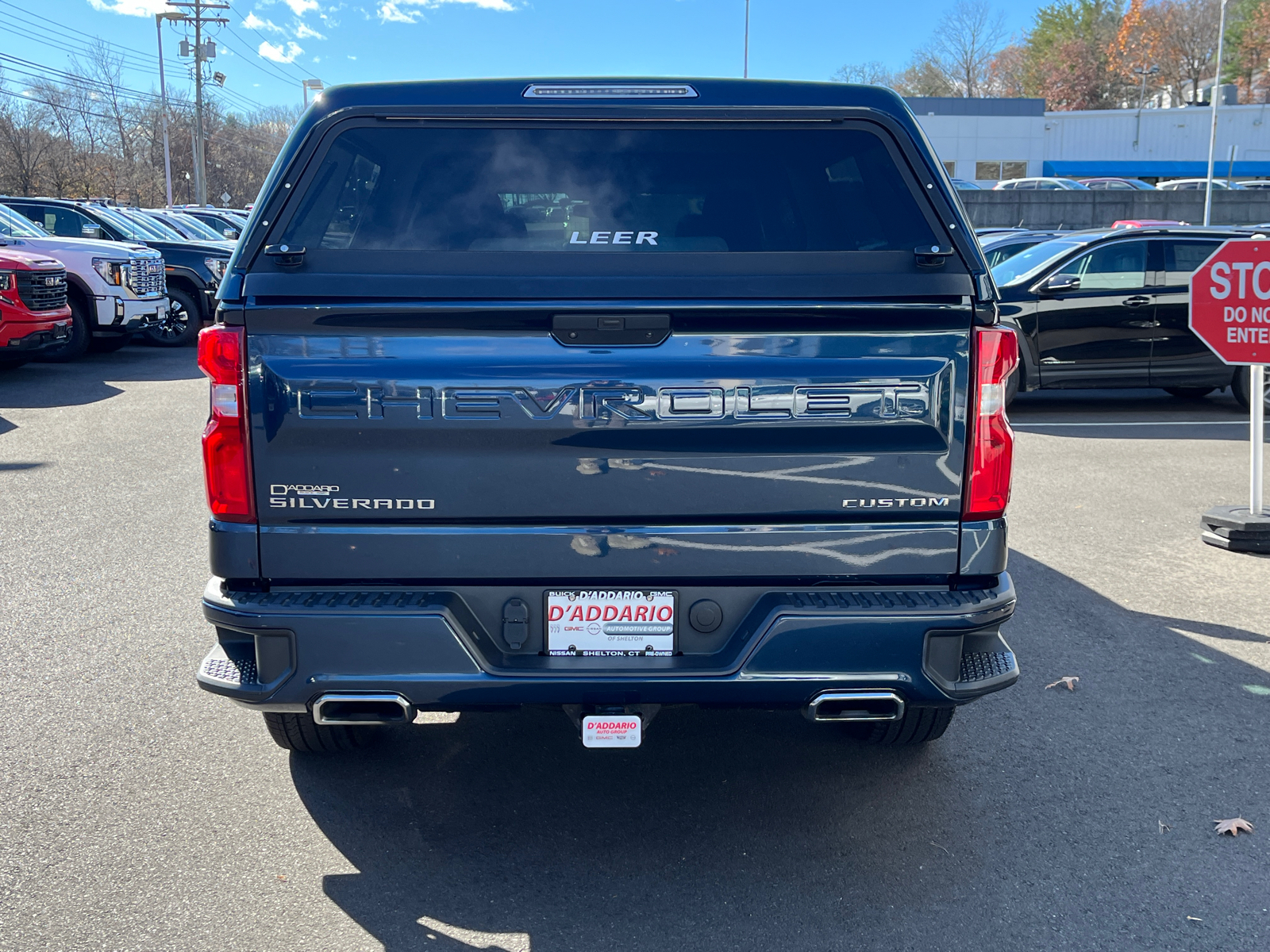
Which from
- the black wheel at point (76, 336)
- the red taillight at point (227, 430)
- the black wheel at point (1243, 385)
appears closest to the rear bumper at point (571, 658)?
the red taillight at point (227, 430)

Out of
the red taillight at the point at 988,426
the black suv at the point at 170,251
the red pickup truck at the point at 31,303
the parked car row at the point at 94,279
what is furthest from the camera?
the black suv at the point at 170,251

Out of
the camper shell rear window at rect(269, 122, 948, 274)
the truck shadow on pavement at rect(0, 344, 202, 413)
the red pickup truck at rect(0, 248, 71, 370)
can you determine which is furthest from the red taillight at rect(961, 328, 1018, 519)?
the red pickup truck at rect(0, 248, 71, 370)

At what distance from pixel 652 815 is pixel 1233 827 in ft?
5.78

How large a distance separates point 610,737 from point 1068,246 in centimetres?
998

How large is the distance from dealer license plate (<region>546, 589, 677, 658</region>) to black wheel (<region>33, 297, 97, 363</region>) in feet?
43.9

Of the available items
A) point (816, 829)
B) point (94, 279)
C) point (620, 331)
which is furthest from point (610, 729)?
point (94, 279)

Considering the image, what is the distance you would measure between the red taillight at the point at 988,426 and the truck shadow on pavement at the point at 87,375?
9868mm

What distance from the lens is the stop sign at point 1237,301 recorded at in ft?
22.3

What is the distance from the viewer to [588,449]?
2.92 meters

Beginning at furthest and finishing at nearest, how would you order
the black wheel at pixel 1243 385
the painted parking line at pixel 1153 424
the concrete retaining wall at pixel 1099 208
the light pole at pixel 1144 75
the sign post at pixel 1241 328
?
the light pole at pixel 1144 75 → the concrete retaining wall at pixel 1099 208 → the black wheel at pixel 1243 385 → the painted parking line at pixel 1153 424 → the sign post at pixel 1241 328

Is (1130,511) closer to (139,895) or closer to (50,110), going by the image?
Answer: (139,895)

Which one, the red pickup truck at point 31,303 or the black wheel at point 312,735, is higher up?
the red pickup truck at point 31,303

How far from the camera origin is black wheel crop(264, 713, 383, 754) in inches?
145

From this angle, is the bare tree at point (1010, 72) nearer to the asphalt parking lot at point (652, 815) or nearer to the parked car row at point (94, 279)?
the parked car row at point (94, 279)
